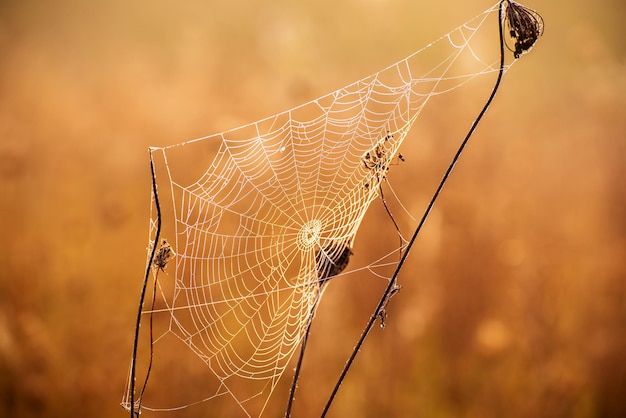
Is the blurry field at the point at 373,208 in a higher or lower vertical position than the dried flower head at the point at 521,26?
higher

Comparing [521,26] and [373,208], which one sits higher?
[373,208]

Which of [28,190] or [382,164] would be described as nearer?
[382,164]

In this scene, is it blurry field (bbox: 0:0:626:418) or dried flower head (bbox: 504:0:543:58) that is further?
blurry field (bbox: 0:0:626:418)

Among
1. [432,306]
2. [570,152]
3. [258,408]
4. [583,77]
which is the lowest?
[258,408]

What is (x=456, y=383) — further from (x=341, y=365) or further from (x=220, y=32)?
(x=220, y=32)

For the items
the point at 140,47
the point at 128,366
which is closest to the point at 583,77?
the point at 140,47

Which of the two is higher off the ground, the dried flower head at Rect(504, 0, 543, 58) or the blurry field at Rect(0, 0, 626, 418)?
the blurry field at Rect(0, 0, 626, 418)

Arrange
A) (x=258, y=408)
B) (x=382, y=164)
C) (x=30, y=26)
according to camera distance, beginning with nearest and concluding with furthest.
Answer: (x=382, y=164), (x=30, y=26), (x=258, y=408)

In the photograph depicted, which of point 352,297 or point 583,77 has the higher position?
point 583,77
